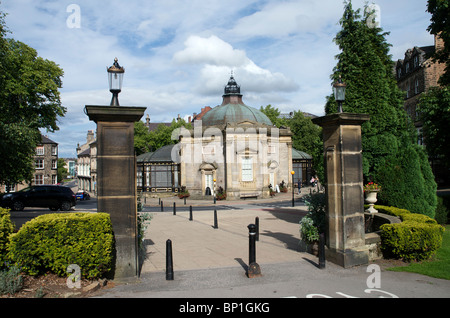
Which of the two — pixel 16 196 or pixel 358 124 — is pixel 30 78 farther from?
pixel 358 124

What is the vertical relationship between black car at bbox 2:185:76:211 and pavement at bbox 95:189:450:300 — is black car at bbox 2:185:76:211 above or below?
above

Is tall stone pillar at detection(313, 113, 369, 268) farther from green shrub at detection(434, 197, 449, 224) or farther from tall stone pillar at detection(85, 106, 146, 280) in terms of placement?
green shrub at detection(434, 197, 449, 224)

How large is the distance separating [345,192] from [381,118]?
300 inches

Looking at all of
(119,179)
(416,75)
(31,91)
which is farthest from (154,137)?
(119,179)

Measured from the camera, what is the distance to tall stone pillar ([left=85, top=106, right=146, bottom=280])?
737 cm

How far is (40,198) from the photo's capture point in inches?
1009

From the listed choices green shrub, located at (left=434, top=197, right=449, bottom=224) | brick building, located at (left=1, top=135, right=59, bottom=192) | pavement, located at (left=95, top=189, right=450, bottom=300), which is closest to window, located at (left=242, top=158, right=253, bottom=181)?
green shrub, located at (left=434, top=197, right=449, bottom=224)

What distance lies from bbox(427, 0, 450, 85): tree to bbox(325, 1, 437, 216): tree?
3.91 m

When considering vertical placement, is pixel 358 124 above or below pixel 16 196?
above

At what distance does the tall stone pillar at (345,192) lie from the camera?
8.42m

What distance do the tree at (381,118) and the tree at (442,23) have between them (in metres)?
3.91
